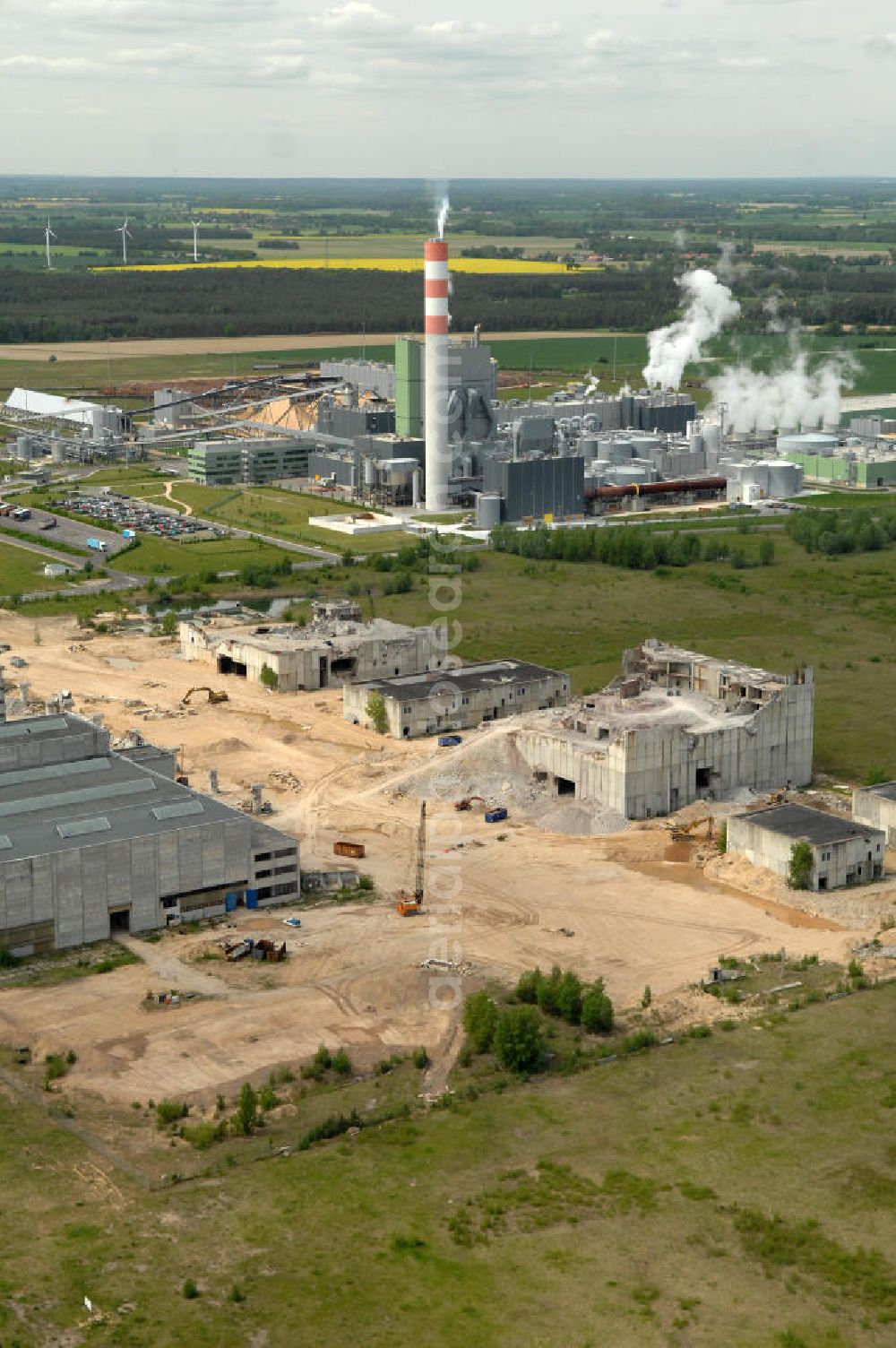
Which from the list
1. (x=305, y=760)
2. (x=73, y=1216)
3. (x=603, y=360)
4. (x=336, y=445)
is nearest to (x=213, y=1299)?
(x=73, y=1216)

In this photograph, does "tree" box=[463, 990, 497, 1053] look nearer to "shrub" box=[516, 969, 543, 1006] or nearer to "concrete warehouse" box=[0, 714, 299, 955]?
"shrub" box=[516, 969, 543, 1006]

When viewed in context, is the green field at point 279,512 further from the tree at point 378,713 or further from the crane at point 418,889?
the crane at point 418,889

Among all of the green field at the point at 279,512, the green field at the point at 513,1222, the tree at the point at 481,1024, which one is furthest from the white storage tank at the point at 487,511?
the green field at the point at 513,1222

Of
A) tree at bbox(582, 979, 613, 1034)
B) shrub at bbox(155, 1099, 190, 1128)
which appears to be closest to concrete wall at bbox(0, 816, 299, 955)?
shrub at bbox(155, 1099, 190, 1128)

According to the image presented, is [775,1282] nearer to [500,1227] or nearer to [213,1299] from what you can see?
[500,1227]

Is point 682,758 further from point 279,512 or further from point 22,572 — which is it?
point 279,512

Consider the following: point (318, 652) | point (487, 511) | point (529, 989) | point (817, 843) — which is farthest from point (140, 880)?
point (487, 511)
